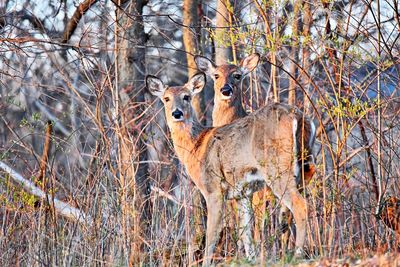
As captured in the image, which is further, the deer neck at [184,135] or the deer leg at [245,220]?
the deer neck at [184,135]

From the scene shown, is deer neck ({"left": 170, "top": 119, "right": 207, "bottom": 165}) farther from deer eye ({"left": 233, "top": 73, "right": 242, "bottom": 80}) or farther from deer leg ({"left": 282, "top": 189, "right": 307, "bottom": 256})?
deer leg ({"left": 282, "top": 189, "right": 307, "bottom": 256})

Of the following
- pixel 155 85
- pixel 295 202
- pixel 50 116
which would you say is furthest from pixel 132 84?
pixel 50 116

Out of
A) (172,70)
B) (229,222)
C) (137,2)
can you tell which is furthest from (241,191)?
(172,70)

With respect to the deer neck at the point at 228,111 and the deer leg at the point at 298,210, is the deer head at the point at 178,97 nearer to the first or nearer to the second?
the deer neck at the point at 228,111

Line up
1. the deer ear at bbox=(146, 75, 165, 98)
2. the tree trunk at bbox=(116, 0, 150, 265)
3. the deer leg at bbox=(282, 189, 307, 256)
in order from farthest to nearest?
the deer ear at bbox=(146, 75, 165, 98)
the tree trunk at bbox=(116, 0, 150, 265)
the deer leg at bbox=(282, 189, 307, 256)

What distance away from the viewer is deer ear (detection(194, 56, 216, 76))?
10744 millimetres

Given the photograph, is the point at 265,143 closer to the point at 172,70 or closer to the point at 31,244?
the point at 31,244

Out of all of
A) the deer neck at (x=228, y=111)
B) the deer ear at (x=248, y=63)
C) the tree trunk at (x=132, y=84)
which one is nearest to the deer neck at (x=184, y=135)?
the tree trunk at (x=132, y=84)

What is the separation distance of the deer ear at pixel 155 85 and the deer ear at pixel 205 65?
0.87 meters

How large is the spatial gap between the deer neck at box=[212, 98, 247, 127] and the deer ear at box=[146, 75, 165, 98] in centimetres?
82

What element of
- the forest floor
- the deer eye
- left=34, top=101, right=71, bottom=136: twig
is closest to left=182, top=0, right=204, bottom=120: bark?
the deer eye

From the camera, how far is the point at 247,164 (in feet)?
29.0

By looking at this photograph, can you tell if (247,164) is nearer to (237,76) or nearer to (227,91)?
(227,91)

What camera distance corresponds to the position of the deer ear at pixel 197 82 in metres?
10.0
